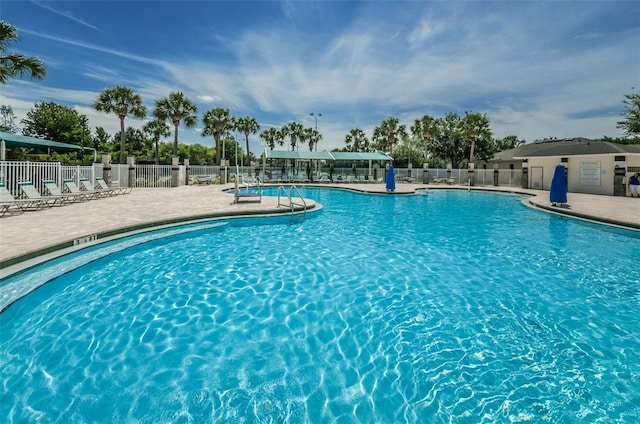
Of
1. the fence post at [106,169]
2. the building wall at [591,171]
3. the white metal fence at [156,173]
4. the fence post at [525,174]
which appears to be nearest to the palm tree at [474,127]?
the white metal fence at [156,173]

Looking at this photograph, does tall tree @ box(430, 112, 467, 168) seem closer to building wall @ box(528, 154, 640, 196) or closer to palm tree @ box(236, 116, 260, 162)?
building wall @ box(528, 154, 640, 196)

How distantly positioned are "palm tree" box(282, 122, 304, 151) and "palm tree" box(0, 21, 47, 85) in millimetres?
41163

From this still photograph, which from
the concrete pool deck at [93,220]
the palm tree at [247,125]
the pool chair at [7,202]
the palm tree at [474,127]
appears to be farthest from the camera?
the palm tree at [247,125]

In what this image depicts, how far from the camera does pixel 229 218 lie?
35.9 feet

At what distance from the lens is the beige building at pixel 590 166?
18719mm

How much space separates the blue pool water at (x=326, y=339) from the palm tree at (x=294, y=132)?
4702 centimetres

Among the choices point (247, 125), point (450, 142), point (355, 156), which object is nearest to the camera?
point (355, 156)

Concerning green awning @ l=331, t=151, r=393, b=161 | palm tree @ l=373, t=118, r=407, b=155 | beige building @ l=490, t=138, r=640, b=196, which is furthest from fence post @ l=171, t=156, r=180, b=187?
palm tree @ l=373, t=118, r=407, b=155

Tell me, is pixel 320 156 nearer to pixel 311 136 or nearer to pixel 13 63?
pixel 13 63

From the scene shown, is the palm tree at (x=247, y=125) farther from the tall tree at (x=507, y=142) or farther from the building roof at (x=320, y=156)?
the tall tree at (x=507, y=142)

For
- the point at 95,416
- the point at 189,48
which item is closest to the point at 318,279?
the point at 95,416

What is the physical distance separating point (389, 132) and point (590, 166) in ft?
78.1

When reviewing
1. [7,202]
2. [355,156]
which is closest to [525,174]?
[355,156]

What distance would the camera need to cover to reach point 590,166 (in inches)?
811
